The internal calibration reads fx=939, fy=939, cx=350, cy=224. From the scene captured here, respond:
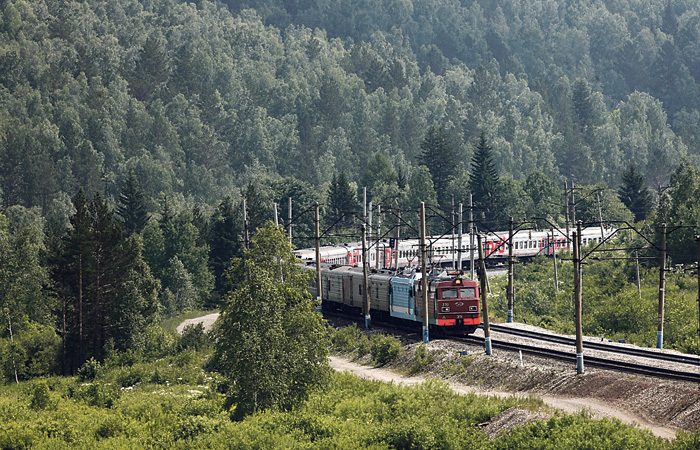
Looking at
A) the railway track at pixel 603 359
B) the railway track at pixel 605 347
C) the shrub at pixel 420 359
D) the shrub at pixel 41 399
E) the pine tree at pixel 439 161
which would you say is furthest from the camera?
the pine tree at pixel 439 161

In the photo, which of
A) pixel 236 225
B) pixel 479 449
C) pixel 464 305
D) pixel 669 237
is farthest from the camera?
pixel 236 225

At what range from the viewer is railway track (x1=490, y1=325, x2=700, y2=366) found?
46062 mm

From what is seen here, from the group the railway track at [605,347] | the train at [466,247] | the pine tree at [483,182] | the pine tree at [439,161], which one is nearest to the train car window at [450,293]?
the railway track at [605,347]

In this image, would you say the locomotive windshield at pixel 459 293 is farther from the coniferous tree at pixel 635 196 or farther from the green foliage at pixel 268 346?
the coniferous tree at pixel 635 196

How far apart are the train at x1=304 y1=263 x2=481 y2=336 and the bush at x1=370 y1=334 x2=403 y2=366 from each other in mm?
3236

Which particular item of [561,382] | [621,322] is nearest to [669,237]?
[621,322]

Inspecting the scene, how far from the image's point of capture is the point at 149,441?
41469 mm

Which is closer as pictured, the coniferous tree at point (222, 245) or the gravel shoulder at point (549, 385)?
the gravel shoulder at point (549, 385)

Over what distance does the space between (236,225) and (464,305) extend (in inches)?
2490

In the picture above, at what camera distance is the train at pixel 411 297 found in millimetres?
56469

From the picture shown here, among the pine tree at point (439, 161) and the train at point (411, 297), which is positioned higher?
the pine tree at point (439, 161)

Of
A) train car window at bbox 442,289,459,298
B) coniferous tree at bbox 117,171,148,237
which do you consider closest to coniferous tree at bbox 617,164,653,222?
coniferous tree at bbox 117,171,148,237

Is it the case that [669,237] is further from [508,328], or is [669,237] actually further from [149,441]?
[149,441]

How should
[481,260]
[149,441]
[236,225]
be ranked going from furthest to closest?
[236,225] < [481,260] < [149,441]
